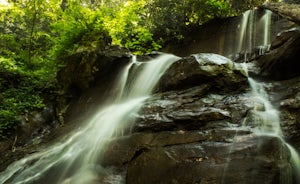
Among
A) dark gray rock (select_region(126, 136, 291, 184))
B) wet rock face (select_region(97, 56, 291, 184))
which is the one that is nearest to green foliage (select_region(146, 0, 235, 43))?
wet rock face (select_region(97, 56, 291, 184))

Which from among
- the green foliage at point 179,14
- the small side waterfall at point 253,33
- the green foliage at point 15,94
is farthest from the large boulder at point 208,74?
the green foliage at point 15,94

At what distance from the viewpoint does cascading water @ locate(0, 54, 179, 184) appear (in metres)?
5.09

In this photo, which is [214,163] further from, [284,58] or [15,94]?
[15,94]

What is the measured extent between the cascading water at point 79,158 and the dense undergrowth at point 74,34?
3.01 meters

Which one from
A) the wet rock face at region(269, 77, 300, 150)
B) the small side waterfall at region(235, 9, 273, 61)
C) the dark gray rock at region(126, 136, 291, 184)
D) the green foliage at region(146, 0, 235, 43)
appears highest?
the green foliage at region(146, 0, 235, 43)

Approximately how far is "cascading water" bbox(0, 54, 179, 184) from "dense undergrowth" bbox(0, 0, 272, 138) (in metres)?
3.01

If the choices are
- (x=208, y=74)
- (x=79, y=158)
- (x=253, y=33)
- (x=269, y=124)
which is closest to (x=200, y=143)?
(x=269, y=124)

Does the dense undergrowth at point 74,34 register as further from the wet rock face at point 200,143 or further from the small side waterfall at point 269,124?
Answer: the small side waterfall at point 269,124

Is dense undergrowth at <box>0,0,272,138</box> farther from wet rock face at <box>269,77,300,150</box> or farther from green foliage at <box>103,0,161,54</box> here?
wet rock face at <box>269,77,300,150</box>

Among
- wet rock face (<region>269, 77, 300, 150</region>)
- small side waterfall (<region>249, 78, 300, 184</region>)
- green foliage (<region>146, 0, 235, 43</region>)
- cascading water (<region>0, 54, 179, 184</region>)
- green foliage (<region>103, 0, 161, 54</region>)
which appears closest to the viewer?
small side waterfall (<region>249, 78, 300, 184</region>)

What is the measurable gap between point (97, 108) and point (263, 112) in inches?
188

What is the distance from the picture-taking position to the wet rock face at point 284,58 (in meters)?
6.08

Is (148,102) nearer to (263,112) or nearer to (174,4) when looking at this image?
(263,112)

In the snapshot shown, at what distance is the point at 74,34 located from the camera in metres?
9.45
